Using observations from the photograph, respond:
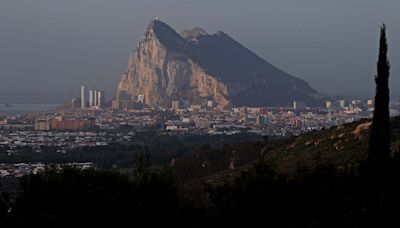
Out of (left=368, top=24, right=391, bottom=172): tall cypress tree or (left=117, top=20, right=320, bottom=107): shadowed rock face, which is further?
(left=117, top=20, right=320, bottom=107): shadowed rock face

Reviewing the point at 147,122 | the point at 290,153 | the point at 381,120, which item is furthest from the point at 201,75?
the point at 381,120

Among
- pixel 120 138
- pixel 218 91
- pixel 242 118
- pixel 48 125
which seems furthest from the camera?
pixel 218 91

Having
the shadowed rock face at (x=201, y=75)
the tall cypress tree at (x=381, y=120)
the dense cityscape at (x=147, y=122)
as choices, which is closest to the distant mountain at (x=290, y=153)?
the tall cypress tree at (x=381, y=120)

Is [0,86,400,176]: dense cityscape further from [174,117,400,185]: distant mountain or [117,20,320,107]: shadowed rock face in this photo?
[174,117,400,185]: distant mountain

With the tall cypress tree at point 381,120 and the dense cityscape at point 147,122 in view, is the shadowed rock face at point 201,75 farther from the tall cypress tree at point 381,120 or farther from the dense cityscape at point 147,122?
the tall cypress tree at point 381,120

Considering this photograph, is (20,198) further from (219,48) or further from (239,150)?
(219,48)

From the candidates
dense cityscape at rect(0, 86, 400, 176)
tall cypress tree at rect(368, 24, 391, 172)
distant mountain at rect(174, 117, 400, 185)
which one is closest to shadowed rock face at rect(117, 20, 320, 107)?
dense cityscape at rect(0, 86, 400, 176)

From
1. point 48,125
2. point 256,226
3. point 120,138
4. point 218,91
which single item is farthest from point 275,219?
point 218,91
